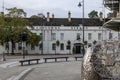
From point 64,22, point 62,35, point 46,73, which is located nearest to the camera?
point 46,73

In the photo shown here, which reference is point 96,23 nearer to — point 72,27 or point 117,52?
point 72,27

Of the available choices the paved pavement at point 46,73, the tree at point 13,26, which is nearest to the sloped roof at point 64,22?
the tree at point 13,26

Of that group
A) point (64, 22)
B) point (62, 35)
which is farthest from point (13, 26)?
point (64, 22)

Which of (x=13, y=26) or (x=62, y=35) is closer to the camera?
(x=13, y=26)

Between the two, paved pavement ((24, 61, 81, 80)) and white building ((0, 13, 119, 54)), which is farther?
white building ((0, 13, 119, 54))

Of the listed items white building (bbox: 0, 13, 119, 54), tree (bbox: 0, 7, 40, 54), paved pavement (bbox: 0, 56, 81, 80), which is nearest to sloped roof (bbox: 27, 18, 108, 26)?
white building (bbox: 0, 13, 119, 54)

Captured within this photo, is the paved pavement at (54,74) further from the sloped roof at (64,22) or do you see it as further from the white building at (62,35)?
the sloped roof at (64,22)

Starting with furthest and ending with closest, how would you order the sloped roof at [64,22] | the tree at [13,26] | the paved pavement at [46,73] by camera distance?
1. the sloped roof at [64,22]
2. the tree at [13,26]
3. the paved pavement at [46,73]

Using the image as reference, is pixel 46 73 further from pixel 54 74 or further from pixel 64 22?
pixel 64 22

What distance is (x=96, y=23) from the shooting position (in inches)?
4222

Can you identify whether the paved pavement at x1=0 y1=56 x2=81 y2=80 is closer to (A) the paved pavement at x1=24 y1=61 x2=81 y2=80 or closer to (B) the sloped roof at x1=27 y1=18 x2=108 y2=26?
(A) the paved pavement at x1=24 y1=61 x2=81 y2=80

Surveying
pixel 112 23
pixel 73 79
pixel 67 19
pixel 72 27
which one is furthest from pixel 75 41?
pixel 73 79

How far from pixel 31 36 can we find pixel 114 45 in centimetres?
8463

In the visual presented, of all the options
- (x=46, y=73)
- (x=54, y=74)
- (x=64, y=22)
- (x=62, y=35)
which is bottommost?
(x=62, y=35)
